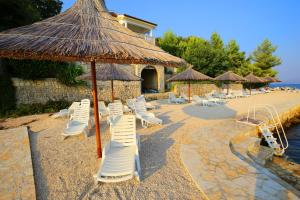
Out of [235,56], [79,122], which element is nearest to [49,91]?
[79,122]

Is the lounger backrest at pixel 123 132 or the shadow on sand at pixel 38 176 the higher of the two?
the lounger backrest at pixel 123 132

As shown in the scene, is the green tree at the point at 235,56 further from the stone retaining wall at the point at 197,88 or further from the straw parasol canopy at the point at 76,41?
the straw parasol canopy at the point at 76,41

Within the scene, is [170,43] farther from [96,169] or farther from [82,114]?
[96,169]

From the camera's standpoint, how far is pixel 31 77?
490 inches

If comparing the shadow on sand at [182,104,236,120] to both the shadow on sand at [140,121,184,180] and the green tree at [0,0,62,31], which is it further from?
the green tree at [0,0,62,31]

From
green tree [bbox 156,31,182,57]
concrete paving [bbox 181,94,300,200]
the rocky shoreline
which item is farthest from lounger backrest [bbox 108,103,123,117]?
green tree [bbox 156,31,182,57]

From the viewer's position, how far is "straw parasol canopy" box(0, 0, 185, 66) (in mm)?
3086

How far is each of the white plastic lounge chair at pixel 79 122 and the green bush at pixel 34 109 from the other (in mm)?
5671

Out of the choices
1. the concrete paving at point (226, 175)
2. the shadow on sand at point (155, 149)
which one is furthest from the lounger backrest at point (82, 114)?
the concrete paving at point (226, 175)

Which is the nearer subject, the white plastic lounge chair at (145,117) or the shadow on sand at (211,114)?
the white plastic lounge chair at (145,117)

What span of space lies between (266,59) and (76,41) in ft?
136

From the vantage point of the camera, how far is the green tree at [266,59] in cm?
3616

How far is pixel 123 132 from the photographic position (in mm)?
4676

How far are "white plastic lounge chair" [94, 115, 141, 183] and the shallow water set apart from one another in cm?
628
